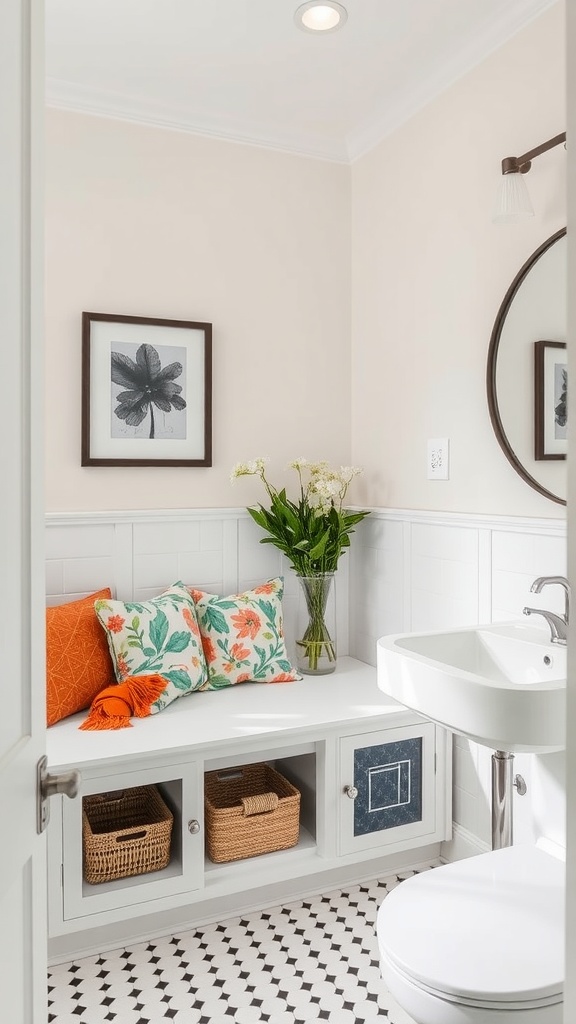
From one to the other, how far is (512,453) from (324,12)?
1360 millimetres

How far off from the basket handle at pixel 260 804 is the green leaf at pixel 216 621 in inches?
22.6

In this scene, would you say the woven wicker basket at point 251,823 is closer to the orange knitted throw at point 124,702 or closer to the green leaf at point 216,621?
the orange knitted throw at point 124,702

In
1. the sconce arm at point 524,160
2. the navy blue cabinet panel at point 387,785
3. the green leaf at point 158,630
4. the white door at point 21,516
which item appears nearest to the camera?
the white door at point 21,516

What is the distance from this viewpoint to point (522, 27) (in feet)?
6.79

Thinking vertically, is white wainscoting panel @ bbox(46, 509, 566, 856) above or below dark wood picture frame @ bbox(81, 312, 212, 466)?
below

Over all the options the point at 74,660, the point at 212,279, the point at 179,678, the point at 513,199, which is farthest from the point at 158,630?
the point at 513,199

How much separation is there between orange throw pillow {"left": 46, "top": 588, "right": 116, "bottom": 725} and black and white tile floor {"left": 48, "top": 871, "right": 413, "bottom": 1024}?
26.9 inches

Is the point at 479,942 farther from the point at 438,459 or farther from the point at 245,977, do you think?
the point at 438,459

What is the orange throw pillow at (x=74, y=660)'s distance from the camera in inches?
86.7

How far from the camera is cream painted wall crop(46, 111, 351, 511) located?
2.52 meters

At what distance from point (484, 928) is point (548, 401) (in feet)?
4.19

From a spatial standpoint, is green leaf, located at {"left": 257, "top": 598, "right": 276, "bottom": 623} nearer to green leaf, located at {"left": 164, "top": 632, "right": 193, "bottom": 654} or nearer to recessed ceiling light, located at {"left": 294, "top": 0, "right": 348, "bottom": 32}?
green leaf, located at {"left": 164, "top": 632, "right": 193, "bottom": 654}

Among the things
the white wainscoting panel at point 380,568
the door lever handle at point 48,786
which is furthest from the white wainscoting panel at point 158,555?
the door lever handle at point 48,786

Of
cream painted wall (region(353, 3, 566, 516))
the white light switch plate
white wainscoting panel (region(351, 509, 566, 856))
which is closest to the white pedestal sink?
white wainscoting panel (region(351, 509, 566, 856))
